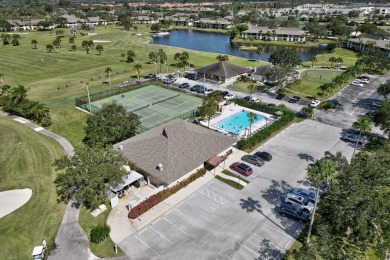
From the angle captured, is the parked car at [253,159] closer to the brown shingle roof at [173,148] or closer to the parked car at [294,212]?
the brown shingle roof at [173,148]

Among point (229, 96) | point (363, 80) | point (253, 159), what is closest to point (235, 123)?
point (229, 96)

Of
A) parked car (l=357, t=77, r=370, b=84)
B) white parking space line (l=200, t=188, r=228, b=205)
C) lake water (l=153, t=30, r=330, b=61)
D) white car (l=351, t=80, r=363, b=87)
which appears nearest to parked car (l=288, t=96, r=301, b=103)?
white car (l=351, t=80, r=363, b=87)

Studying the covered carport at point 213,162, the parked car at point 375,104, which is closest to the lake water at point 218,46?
the parked car at point 375,104

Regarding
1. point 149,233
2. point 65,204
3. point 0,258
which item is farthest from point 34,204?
point 149,233

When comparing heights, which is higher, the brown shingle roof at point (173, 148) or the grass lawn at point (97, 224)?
the brown shingle roof at point (173, 148)

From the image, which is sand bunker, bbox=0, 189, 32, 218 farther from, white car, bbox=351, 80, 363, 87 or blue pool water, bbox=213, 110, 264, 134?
white car, bbox=351, 80, 363, 87

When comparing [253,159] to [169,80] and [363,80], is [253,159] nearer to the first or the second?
[169,80]
